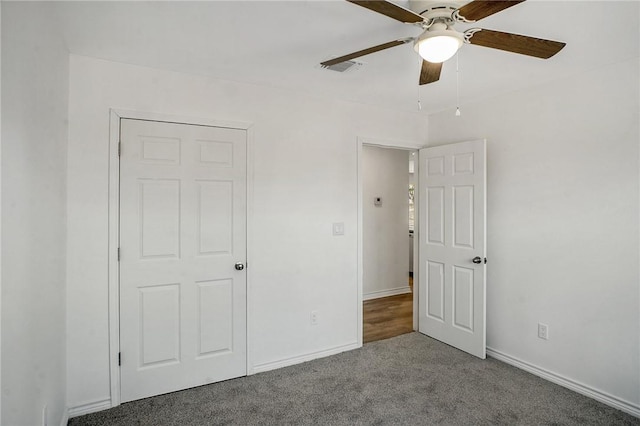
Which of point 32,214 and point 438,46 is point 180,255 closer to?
point 32,214

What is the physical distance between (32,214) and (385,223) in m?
4.47

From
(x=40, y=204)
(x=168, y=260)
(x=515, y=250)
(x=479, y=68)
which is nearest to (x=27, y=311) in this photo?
(x=40, y=204)

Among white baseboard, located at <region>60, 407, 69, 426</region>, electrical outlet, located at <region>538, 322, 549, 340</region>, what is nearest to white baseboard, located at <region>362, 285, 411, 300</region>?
electrical outlet, located at <region>538, 322, 549, 340</region>

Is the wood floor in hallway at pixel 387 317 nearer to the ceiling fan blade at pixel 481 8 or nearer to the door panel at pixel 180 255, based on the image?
the door panel at pixel 180 255

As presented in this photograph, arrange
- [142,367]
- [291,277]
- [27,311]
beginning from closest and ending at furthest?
1. [27,311]
2. [142,367]
3. [291,277]

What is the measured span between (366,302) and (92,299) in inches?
140

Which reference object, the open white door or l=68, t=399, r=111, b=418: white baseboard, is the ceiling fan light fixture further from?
l=68, t=399, r=111, b=418: white baseboard

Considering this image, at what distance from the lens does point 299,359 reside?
3.19 metres

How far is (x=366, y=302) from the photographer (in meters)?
5.11

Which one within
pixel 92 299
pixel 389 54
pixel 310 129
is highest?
pixel 389 54

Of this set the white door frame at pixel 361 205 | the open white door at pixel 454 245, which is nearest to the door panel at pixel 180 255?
the white door frame at pixel 361 205

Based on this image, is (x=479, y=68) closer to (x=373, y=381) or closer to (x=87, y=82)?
(x=373, y=381)

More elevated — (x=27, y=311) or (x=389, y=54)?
(x=389, y=54)

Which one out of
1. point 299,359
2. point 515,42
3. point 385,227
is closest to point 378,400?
point 299,359
